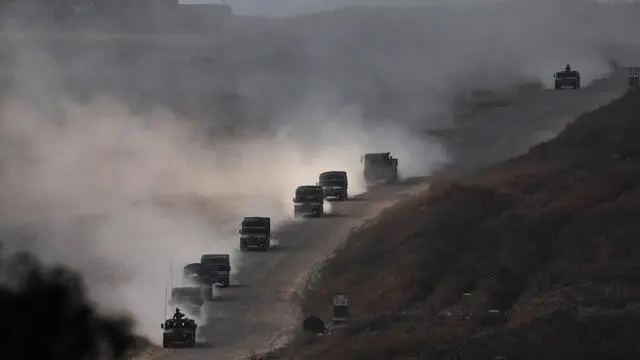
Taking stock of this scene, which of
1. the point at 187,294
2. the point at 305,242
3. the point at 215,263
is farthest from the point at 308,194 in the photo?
the point at 187,294

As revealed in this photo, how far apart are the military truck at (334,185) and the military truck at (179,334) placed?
1172 inches

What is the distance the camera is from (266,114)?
12850 cm

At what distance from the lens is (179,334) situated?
4728cm

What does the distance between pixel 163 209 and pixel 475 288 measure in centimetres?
3335

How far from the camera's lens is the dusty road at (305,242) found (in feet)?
160

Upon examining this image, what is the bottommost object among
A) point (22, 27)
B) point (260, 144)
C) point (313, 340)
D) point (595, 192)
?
point (313, 340)

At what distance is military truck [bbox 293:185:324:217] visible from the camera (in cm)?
7288

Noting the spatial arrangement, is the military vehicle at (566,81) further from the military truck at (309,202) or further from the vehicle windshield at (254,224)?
the vehicle windshield at (254,224)

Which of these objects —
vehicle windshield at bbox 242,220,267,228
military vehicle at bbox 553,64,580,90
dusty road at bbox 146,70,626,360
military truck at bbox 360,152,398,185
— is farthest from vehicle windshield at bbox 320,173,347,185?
military vehicle at bbox 553,64,580,90

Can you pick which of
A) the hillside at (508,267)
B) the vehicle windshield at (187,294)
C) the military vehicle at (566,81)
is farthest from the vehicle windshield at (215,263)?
the military vehicle at (566,81)

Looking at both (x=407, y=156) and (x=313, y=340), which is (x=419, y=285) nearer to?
(x=313, y=340)

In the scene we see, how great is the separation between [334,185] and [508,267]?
28.5 metres

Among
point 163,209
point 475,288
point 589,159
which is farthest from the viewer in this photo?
point 163,209

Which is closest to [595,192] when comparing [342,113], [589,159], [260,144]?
[589,159]
